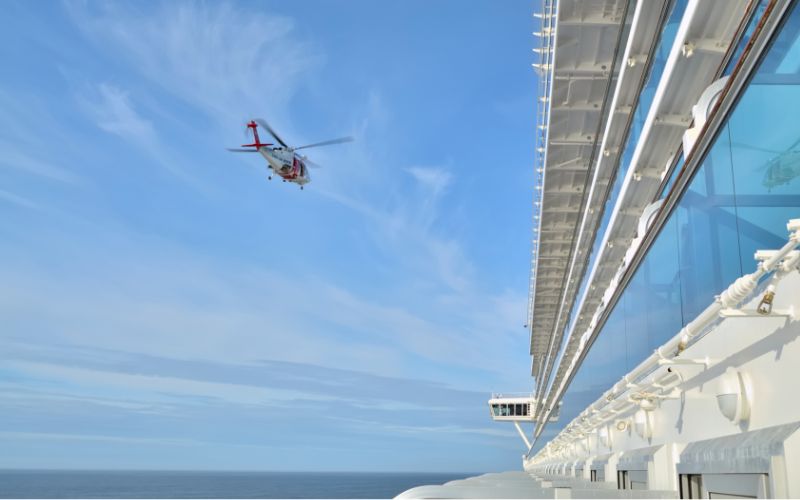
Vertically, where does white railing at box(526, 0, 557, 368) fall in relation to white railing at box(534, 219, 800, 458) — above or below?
above

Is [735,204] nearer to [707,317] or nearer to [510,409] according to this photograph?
[707,317]

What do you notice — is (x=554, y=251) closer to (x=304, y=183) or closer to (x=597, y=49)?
(x=597, y=49)

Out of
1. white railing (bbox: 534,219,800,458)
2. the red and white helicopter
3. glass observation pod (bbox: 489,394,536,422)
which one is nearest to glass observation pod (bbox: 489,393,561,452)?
glass observation pod (bbox: 489,394,536,422)

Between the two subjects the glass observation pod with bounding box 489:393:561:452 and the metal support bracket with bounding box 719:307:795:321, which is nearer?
the metal support bracket with bounding box 719:307:795:321

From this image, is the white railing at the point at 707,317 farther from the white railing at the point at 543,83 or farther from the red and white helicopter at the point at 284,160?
the red and white helicopter at the point at 284,160

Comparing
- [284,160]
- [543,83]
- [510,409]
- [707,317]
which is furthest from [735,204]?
[510,409]

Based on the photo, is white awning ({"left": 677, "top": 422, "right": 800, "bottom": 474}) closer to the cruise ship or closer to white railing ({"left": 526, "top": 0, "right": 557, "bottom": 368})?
the cruise ship

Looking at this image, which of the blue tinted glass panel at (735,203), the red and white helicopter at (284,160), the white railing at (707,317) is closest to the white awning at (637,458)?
the white railing at (707,317)

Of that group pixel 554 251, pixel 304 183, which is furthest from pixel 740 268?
pixel 304 183

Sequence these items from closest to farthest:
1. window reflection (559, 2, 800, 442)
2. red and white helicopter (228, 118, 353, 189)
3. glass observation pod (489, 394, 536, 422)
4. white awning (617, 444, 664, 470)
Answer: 1. window reflection (559, 2, 800, 442)
2. white awning (617, 444, 664, 470)
3. red and white helicopter (228, 118, 353, 189)
4. glass observation pod (489, 394, 536, 422)
